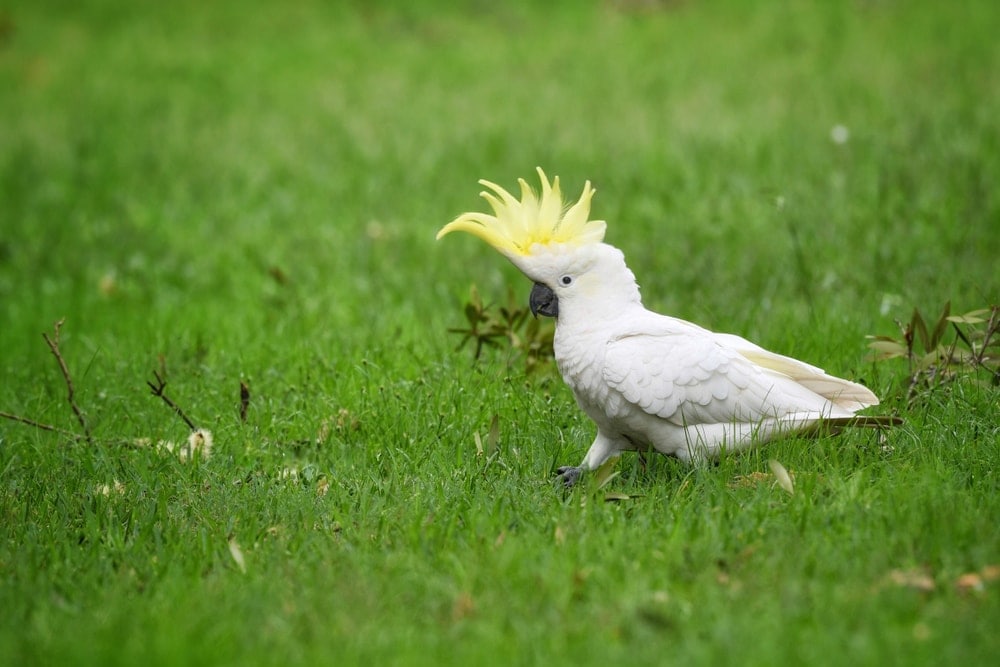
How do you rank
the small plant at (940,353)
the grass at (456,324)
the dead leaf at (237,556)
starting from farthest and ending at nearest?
the small plant at (940,353)
the dead leaf at (237,556)
the grass at (456,324)

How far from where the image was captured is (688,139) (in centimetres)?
788

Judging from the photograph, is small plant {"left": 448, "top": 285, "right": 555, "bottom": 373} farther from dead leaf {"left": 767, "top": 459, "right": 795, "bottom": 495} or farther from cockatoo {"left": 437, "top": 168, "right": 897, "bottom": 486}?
dead leaf {"left": 767, "top": 459, "right": 795, "bottom": 495}

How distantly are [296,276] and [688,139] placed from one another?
10.5 ft

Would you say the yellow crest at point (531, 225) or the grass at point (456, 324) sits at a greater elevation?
the yellow crest at point (531, 225)

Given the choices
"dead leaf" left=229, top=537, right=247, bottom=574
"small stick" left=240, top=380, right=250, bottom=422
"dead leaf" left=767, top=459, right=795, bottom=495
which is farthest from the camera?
"small stick" left=240, top=380, right=250, bottom=422

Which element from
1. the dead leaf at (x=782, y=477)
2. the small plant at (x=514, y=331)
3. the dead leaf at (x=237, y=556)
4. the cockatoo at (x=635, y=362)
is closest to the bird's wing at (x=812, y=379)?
the cockatoo at (x=635, y=362)

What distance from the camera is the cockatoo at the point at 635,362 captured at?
325cm

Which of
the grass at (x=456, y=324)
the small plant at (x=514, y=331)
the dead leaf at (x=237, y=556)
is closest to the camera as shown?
the grass at (x=456, y=324)

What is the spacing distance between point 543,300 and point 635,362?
374mm

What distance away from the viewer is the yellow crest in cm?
334

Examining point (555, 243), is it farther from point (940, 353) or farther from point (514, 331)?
point (940, 353)

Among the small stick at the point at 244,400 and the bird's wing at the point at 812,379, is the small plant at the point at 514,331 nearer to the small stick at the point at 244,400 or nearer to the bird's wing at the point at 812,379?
the small stick at the point at 244,400

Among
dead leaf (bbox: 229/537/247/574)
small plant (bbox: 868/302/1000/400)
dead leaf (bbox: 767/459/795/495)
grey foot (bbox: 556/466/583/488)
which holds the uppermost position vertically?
small plant (bbox: 868/302/1000/400)

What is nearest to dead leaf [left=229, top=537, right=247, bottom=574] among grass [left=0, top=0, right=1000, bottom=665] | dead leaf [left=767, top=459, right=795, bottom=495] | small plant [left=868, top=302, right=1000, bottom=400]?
grass [left=0, top=0, right=1000, bottom=665]
